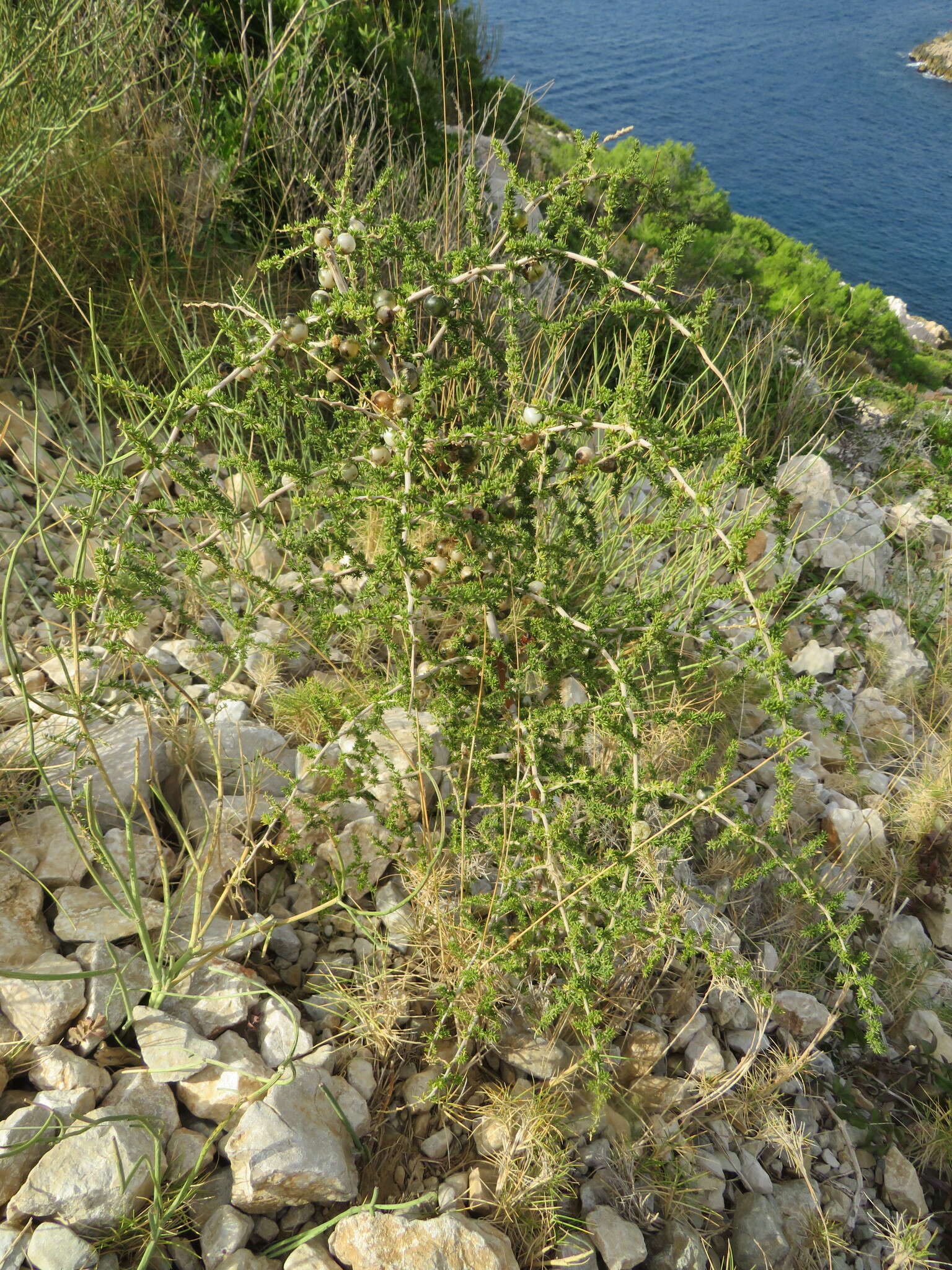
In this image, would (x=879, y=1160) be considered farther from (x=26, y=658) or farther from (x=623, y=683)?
(x=26, y=658)

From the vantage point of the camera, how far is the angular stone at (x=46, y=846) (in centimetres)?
164

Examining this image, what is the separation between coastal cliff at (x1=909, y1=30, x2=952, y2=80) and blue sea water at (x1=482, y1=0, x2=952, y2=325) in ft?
1.81

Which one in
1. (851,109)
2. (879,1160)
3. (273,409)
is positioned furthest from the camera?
(851,109)

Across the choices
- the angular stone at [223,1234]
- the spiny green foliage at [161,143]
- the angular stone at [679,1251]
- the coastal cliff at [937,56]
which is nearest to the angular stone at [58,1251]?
the angular stone at [223,1234]

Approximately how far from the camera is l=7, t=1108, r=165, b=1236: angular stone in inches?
47.5

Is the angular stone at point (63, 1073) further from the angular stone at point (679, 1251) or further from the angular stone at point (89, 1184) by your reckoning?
the angular stone at point (679, 1251)

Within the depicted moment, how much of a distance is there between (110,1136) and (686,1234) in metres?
1.12

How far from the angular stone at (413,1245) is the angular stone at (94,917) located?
2.14 feet

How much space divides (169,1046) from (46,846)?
519 mm

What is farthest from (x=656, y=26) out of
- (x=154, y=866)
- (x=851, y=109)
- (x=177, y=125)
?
(x=154, y=866)

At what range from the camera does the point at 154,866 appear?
5.67ft

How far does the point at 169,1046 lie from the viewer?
143 cm

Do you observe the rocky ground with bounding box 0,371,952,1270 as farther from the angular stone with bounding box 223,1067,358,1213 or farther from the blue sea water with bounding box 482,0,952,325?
the blue sea water with bounding box 482,0,952,325

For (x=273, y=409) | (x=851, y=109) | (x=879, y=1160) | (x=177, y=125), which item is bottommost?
(x=879, y=1160)
